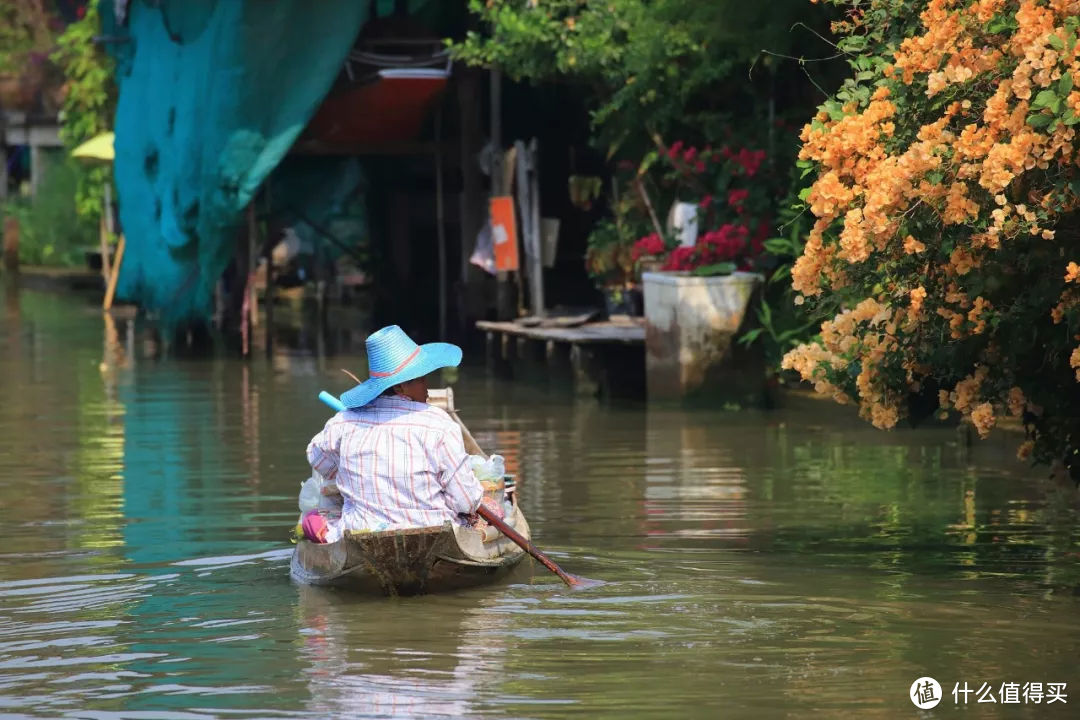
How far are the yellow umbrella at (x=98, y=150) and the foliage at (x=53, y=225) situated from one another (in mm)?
11582

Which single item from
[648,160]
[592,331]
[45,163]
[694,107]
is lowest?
[592,331]

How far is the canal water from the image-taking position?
8352 mm

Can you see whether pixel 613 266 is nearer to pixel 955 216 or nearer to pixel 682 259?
pixel 682 259

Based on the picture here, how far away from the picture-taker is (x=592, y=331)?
2088cm

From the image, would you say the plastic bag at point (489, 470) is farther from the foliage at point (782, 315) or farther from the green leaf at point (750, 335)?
the green leaf at point (750, 335)

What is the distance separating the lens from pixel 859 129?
9570mm

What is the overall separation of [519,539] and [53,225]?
116ft

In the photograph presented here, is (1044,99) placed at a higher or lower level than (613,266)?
higher

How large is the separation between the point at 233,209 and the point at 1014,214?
15.6m

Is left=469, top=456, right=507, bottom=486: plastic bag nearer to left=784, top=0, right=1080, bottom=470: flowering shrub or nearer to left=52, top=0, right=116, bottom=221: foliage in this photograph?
left=784, top=0, right=1080, bottom=470: flowering shrub

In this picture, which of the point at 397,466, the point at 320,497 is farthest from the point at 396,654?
the point at 320,497

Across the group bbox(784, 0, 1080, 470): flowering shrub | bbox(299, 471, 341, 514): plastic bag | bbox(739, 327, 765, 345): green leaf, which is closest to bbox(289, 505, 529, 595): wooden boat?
bbox(299, 471, 341, 514): plastic bag

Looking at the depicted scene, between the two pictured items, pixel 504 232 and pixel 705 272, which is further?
pixel 504 232

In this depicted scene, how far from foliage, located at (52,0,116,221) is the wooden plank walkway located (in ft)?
41.1
